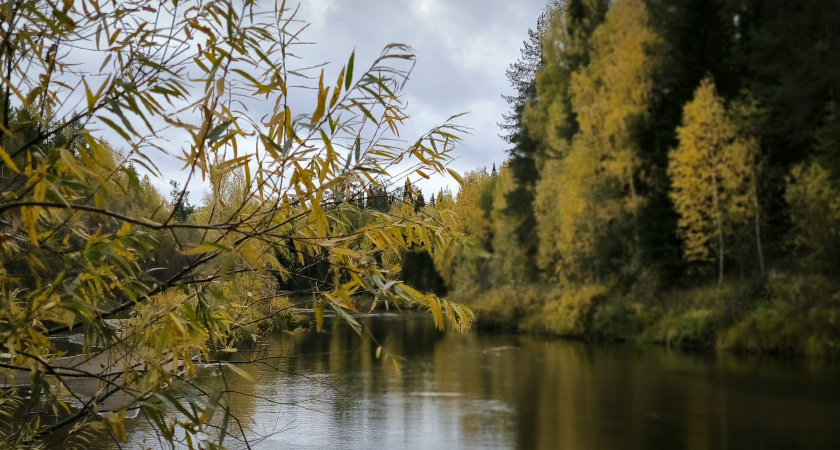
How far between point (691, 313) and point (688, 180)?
2177mm

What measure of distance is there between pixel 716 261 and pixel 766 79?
3.28 metres

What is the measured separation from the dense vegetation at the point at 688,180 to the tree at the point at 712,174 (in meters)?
0.03

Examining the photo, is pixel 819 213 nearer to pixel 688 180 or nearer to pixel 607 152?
pixel 688 180

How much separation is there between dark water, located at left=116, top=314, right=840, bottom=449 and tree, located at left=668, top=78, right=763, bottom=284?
109 inches

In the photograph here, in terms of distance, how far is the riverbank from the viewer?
10.7m

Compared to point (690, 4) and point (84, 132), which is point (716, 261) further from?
point (84, 132)

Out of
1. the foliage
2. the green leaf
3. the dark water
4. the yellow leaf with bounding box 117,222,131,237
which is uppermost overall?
the foliage

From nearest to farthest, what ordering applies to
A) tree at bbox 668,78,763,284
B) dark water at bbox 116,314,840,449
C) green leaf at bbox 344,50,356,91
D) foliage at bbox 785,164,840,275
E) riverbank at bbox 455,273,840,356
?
green leaf at bbox 344,50,356,91, dark water at bbox 116,314,840,449, riverbank at bbox 455,273,840,356, foliage at bbox 785,164,840,275, tree at bbox 668,78,763,284

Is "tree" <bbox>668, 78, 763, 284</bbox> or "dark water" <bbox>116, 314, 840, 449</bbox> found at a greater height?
"tree" <bbox>668, 78, 763, 284</bbox>

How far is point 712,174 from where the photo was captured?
1264 cm

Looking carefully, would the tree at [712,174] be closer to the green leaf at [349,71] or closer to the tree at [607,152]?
the tree at [607,152]

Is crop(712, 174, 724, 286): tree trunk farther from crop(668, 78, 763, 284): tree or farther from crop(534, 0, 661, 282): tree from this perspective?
crop(534, 0, 661, 282): tree

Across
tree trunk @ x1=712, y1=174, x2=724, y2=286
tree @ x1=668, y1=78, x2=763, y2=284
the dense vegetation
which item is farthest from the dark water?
tree @ x1=668, y1=78, x2=763, y2=284

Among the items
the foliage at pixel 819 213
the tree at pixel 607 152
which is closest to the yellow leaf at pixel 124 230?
the foliage at pixel 819 213
